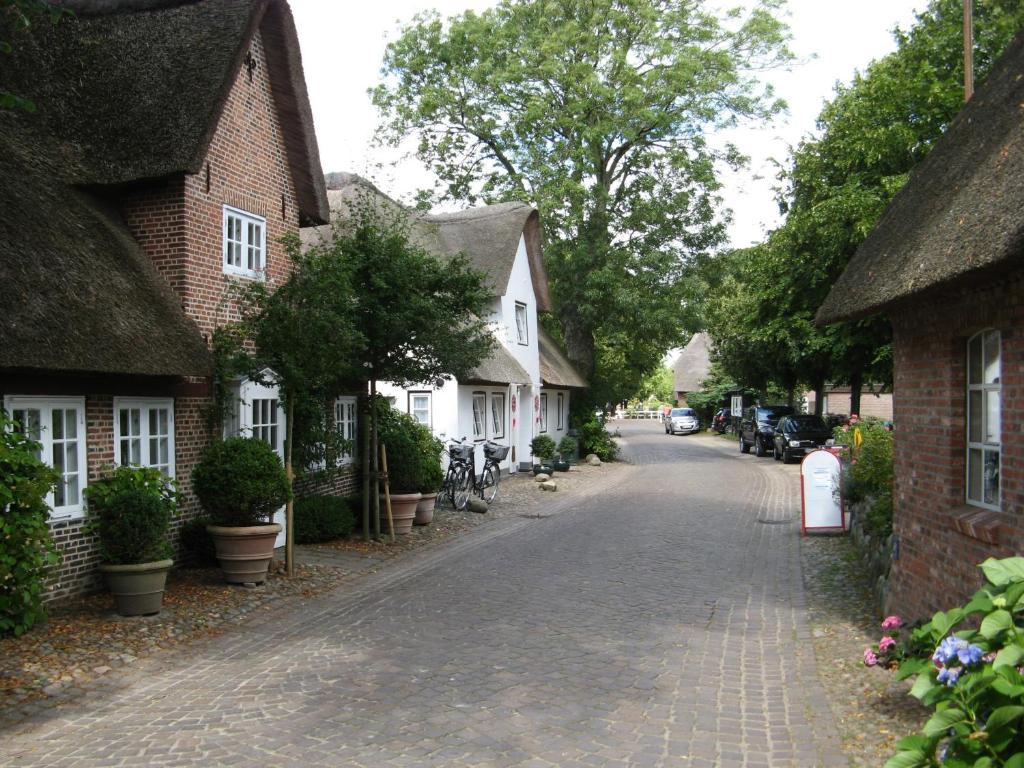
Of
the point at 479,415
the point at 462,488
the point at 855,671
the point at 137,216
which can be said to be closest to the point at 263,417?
the point at 137,216

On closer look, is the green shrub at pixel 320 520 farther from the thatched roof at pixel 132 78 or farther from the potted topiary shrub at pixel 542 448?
the potted topiary shrub at pixel 542 448

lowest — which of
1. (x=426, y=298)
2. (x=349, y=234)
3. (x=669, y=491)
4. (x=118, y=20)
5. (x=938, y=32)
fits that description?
(x=669, y=491)

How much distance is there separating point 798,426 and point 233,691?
26.1m

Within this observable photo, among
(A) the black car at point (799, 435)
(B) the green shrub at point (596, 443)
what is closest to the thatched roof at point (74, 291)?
(B) the green shrub at point (596, 443)

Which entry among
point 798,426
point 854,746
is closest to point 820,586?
point 854,746

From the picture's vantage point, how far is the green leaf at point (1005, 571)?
373 cm

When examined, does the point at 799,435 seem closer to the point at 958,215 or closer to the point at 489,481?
the point at 489,481

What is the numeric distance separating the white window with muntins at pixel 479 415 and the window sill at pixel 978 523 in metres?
16.6

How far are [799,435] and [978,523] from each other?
24.2m

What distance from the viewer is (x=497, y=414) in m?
24.3

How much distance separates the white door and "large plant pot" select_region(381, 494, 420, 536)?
1.94 metres

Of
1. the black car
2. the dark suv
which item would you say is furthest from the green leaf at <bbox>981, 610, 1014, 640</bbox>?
the dark suv

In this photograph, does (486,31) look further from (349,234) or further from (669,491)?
(349,234)

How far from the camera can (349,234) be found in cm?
1263
